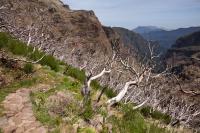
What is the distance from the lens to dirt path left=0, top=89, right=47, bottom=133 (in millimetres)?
8258

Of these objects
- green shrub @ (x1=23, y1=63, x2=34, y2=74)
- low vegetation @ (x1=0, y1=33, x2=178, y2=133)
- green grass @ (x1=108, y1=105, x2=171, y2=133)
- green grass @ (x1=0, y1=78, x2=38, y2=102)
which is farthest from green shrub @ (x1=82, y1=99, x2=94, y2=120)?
green shrub @ (x1=23, y1=63, x2=34, y2=74)

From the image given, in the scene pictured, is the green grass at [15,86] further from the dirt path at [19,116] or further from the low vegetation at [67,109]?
the dirt path at [19,116]

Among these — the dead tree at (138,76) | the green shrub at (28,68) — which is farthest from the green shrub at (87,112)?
the green shrub at (28,68)

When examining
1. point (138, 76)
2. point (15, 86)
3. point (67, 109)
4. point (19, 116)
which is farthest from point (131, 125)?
point (15, 86)

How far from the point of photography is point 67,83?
11445 millimetres

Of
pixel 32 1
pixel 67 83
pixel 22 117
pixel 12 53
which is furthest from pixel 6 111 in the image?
pixel 32 1

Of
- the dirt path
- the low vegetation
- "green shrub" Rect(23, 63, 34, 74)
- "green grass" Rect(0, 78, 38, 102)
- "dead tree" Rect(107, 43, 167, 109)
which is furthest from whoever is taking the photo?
"green shrub" Rect(23, 63, 34, 74)

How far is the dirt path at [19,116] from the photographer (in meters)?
8.26

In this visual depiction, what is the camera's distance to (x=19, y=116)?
29.1ft

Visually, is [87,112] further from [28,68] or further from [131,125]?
[28,68]

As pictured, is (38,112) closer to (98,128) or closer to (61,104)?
(61,104)

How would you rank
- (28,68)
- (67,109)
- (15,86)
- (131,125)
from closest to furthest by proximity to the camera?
(67,109) → (131,125) → (15,86) → (28,68)

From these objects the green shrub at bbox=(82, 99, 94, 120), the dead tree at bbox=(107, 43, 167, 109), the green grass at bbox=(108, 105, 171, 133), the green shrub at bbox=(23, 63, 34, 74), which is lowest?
the green grass at bbox=(108, 105, 171, 133)

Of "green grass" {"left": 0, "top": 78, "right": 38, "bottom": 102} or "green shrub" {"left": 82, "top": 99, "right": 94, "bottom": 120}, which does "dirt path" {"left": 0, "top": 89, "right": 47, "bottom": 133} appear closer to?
"green grass" {"left": 0, "top": 78, "right": 38, "bottom": 102}
